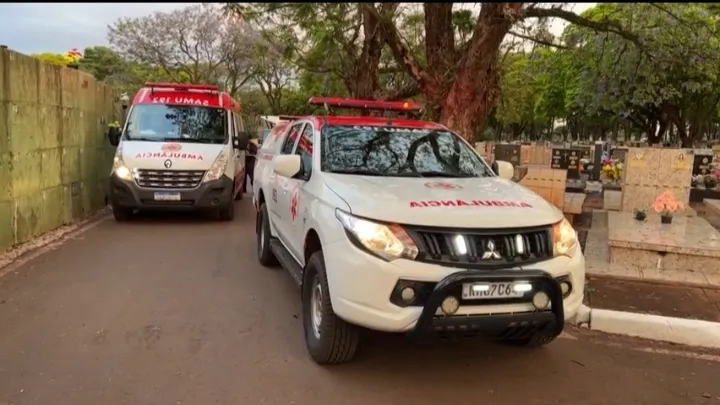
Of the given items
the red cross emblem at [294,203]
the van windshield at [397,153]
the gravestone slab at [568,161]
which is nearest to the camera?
the van windshield at [397,153]

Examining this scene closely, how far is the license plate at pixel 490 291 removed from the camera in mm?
3574

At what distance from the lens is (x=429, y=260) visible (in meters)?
3.58

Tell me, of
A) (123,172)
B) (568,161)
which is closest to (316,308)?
(123,172)

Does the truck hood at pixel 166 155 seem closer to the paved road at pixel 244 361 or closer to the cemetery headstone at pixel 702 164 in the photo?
the paved road at pixel 244 361

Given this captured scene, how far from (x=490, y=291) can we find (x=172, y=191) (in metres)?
6.92

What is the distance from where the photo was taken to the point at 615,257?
7121 millimetres

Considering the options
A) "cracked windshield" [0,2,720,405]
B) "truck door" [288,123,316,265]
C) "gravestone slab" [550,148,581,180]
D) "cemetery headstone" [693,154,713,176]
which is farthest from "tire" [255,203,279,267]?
"cemetery headstone" [693,154,713,176]

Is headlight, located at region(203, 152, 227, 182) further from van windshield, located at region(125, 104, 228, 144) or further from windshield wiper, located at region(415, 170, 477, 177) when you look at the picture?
windshield wiper, located at region(415, 170, 477, 177)

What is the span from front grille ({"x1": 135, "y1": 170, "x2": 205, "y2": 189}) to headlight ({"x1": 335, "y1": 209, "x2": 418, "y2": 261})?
6.36 metres

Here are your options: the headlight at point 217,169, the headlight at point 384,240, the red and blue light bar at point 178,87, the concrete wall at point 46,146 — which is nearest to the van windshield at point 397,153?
the headlight at point 384,240

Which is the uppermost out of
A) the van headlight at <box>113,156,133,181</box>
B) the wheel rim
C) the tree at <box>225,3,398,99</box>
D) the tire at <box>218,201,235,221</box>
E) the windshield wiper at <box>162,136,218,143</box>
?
the tree at <box>225,3,398,99</box>

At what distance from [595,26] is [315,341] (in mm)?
5716

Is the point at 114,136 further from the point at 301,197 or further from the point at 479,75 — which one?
the point at 301,197

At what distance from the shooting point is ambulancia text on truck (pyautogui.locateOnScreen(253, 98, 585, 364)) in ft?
11.7
